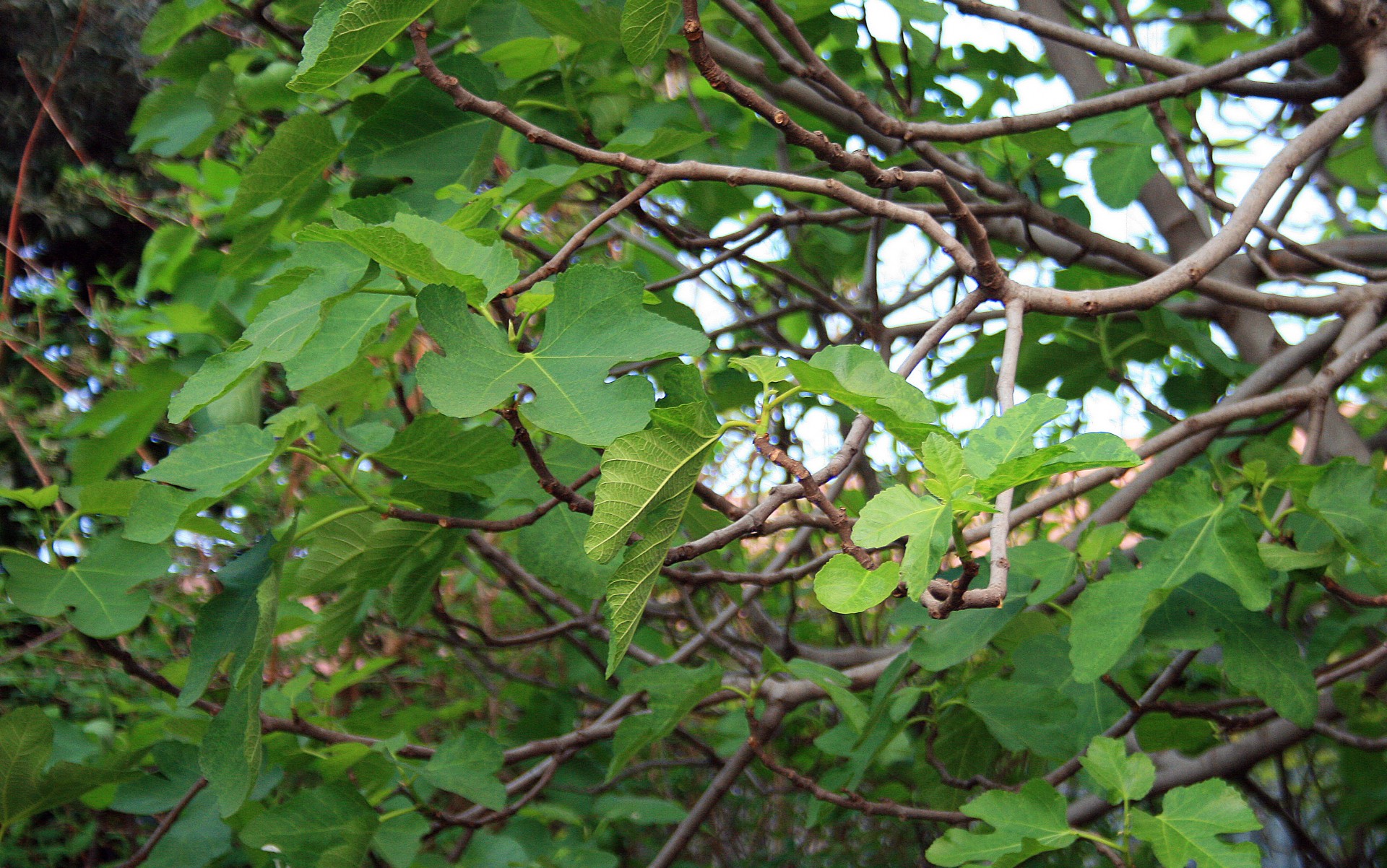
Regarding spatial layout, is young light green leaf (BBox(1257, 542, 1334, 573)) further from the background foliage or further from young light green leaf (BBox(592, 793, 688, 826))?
young light green leaf (BBox(592, 793, 688, 826))

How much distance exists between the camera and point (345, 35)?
0.90 meters

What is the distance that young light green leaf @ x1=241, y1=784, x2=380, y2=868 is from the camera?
1378mm

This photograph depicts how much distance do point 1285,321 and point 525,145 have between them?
7.86ft

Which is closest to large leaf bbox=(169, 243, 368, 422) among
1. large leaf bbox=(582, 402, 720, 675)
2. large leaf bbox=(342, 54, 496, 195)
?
large leaf bbox=(582, 402, 720, 675)

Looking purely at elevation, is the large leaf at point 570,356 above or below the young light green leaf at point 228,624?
above

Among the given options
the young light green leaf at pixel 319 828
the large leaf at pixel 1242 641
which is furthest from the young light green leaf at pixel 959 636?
the young light green leaf at pixel 319 828

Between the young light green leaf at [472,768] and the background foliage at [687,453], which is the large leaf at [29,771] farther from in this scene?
the young light green leaf at [472,768]

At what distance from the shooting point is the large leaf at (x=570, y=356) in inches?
31.5

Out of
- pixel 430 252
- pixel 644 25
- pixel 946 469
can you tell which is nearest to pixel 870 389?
pixel 946 469

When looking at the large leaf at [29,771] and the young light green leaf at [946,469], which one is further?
the large leaf at [29,771]

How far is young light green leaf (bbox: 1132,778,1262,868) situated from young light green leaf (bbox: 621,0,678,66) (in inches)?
40.9

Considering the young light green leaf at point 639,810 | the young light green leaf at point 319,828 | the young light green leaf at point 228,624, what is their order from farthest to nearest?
the young light green leaf at point 639,810
the young light green leaf at point 319,828
the young light green leaf at point 228,624

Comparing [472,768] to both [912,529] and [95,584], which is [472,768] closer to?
[95,584]

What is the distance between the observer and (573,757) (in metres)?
2.41
